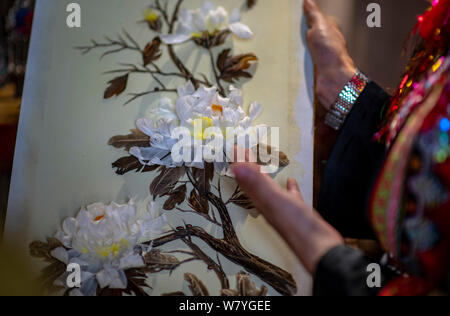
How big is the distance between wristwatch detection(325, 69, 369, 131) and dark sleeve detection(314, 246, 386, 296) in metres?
0.34

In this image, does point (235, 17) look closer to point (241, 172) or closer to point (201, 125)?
point (201, 125)

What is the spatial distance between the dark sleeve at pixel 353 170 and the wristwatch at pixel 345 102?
0.7 inches

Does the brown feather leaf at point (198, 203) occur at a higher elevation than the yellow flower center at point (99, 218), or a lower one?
higher

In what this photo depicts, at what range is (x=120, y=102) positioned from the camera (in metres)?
0.78

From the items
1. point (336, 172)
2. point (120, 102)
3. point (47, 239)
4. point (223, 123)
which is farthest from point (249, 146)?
point (47, 239)

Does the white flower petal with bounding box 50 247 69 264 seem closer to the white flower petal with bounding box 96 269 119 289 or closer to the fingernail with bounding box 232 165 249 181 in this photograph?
the white flower petal with bounding box 96 269 119 289

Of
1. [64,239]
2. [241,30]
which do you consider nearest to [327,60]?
[241,30]

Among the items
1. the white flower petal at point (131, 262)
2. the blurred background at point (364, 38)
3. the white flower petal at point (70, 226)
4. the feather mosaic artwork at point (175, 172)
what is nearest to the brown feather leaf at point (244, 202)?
the feather mosaic artwork at point (175, 172)

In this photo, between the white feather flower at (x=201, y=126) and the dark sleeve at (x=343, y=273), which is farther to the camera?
the white feather flower at (x=201, y=126)

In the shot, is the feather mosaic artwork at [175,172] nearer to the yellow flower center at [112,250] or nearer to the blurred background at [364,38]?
the yellow flower center at [112,250]

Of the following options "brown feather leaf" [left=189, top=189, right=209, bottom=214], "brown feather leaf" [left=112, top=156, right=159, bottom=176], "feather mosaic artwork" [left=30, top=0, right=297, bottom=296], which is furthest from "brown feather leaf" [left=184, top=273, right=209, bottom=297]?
"brown feather leaf" [left=112, top=156, right=159, bottom=176]

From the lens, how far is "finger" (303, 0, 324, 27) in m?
0.82

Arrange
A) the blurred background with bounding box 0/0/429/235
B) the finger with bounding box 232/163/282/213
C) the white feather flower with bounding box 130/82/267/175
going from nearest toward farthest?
the finger with bounding box 232/163/282/213
the white feather flower with bounding box 130/82/267/175
the blurred background with bounding box 0/0/429/235

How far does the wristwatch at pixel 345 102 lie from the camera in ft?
2.57
